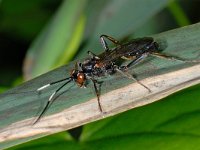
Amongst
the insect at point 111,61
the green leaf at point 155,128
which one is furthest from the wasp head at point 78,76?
the green leaf at point 155,128

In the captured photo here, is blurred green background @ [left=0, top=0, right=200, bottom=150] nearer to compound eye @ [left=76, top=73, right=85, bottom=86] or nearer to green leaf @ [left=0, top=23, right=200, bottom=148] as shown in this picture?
green leaf @ [left=0, top=23, right=200, bottom=148]

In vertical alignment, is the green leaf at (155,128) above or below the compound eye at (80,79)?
below

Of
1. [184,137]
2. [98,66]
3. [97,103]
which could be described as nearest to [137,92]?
[97,103]

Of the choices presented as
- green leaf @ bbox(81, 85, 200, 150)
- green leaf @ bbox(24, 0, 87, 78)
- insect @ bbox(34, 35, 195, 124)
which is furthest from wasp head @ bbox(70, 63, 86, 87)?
green leaf @ bbox(24, 0, 87, 78)

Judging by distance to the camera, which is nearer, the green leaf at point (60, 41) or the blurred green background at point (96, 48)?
the blurred green background at point (96, 48)

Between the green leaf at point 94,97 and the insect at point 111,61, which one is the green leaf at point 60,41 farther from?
the green leaf at point 94,97

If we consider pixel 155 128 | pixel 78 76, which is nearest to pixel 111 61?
pixel 78 76

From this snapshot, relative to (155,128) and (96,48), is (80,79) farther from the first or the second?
(96,48)
